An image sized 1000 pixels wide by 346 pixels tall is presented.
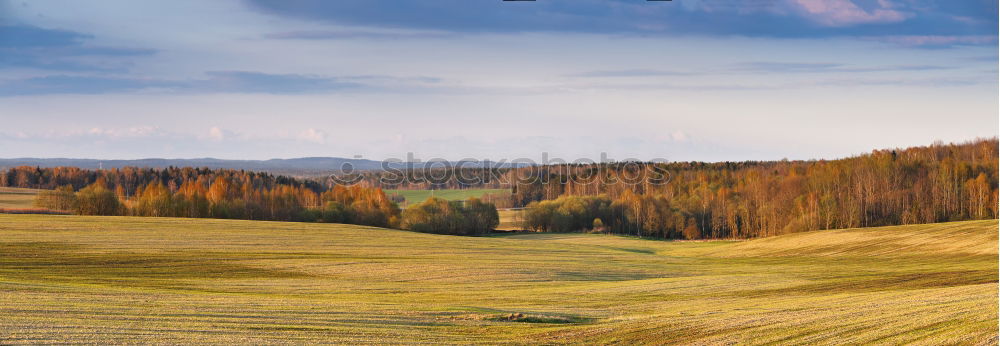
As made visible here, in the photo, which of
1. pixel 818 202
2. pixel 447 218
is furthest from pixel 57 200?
pixel 818 202

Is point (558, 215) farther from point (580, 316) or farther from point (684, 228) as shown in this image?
point (580, 316)

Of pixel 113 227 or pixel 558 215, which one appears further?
pixel 558 215

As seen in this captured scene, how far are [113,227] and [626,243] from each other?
206 ft

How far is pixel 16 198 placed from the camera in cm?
12800

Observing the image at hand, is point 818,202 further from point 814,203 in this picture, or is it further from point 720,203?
point 720,203

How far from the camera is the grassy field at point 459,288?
79.8 feet

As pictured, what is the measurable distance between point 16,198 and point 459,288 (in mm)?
111813

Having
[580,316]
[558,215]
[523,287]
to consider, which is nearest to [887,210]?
[558,215]

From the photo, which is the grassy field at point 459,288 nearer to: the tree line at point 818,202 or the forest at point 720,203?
the forest at point 720,203

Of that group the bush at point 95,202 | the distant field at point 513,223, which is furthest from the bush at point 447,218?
the bush at point 95,202

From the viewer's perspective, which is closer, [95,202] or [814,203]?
[95,202]

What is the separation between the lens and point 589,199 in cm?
14338

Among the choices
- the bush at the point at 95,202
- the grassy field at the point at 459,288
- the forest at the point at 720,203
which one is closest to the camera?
the grassy field at the point at 459,288

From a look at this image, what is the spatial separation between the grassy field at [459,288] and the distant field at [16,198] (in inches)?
1698
